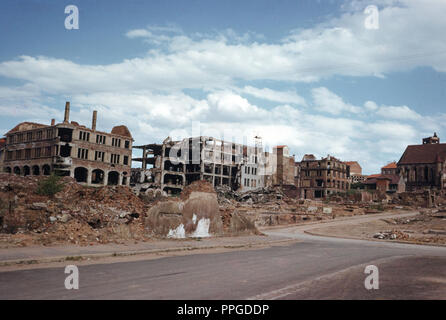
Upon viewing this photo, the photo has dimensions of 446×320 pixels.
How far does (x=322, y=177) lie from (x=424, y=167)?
3169 cm

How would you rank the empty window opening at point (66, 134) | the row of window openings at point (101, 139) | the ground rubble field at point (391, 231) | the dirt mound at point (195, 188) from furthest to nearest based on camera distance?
the row of window openings at point (101, 139)
the empty window opening at point (66, 134)
the ground rubble field at point (391, 231)
the dirt mound at point (195, 188)

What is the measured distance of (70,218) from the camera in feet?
49.2

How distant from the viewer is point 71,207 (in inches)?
649

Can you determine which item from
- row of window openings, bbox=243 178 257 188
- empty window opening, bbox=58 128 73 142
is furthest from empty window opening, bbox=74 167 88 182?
row of window openings, bbox=243 178 257 188

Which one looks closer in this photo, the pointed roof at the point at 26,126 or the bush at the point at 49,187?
the bush at the point at 49,187

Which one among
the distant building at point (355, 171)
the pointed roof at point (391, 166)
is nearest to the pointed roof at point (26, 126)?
Result: the distant building at point (355, 171)

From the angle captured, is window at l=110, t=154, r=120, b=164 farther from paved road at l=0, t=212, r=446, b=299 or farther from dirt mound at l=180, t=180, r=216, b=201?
paved road at l=0, t=212, r=446, b=299

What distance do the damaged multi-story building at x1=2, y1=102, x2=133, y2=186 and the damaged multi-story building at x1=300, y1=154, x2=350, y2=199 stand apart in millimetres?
52048

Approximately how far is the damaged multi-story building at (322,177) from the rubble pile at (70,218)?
3409 inches

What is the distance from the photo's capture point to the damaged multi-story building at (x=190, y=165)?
3152 inches

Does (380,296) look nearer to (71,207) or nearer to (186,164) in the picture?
(71,207)

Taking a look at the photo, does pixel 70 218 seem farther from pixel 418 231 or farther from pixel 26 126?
pixel 26 126

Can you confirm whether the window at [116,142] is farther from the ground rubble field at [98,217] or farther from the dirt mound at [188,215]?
the dirt mound at [188,215]
